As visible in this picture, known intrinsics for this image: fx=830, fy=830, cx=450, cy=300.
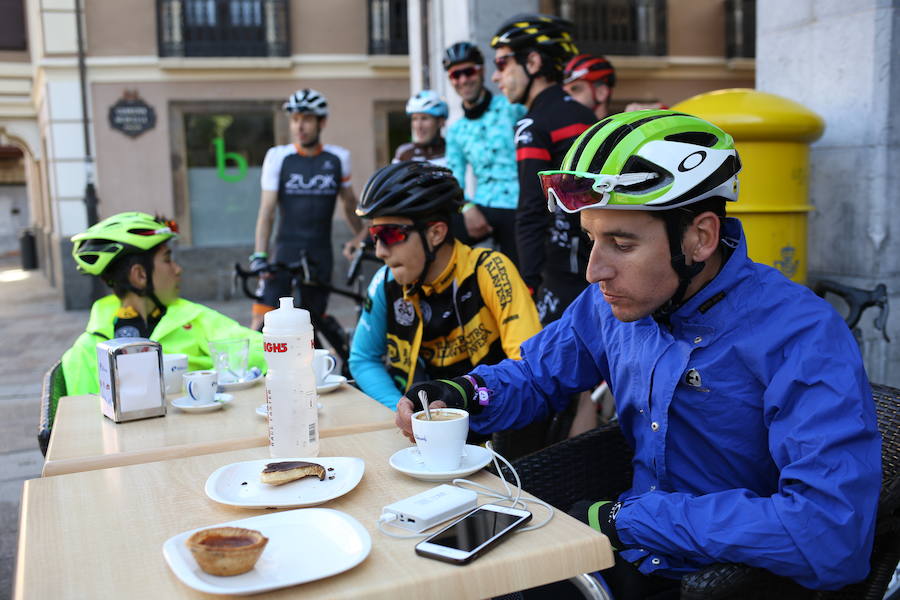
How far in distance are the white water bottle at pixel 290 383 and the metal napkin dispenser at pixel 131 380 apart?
2.25 ft

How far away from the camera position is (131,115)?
1384 cm

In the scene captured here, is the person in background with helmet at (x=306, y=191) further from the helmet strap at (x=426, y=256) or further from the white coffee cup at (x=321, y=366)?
the white coffee cup at (x=321, y=366)

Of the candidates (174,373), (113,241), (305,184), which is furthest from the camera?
(305,184)

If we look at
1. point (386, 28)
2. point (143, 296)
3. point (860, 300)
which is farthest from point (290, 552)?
point (386, 28)

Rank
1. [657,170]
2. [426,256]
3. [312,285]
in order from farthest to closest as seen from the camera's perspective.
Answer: [312,285] < [426,256] < [657,170]

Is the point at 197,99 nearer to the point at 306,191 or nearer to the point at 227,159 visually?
the point at 227,159

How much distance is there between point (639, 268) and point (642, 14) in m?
15.7

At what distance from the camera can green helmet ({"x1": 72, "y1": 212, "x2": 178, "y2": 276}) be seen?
130 inches

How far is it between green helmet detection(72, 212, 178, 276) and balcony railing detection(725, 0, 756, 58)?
49.4ft

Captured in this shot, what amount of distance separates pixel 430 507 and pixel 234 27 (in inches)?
570

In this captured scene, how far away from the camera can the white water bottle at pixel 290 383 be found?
6.28 ft

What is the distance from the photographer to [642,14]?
16.2m

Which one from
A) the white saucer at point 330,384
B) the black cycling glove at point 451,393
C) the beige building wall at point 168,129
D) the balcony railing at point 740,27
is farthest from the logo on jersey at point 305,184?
the balcony railing at point 740,27

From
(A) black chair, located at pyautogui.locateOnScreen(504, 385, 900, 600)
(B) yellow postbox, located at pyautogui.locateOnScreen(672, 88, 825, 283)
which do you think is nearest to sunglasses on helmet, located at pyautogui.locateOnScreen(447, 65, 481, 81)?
(B) yellow postbox, located at pyautogui.locateOnScreen(672, 88, 825, 283)
